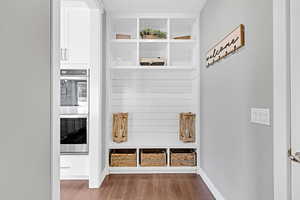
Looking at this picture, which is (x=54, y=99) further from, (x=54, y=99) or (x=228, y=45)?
(x=228, y=45)

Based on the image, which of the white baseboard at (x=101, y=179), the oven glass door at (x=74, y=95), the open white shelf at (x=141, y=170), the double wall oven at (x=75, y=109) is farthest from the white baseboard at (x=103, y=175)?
the oven glass door at (x=74, y=95)

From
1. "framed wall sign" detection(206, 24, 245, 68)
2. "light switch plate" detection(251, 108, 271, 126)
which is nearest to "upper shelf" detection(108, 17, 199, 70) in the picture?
"framed wall sign" detection(206, 24, 245, 68)

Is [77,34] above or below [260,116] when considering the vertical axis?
→ above

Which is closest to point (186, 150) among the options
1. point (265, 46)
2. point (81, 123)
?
point (81, 123)

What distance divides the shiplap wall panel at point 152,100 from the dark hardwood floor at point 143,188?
0.81 meters

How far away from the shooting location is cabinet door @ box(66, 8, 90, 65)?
149 inches

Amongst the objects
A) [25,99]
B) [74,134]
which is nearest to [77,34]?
[74,134]

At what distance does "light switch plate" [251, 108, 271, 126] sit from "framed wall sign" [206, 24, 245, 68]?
0.64 metres

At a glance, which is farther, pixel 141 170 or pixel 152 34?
pixel 152 34

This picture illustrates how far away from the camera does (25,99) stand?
4.15ft

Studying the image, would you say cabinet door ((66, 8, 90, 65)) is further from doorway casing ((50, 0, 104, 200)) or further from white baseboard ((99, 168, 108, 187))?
A: doorway casing ((50, 0, 104, 200))
